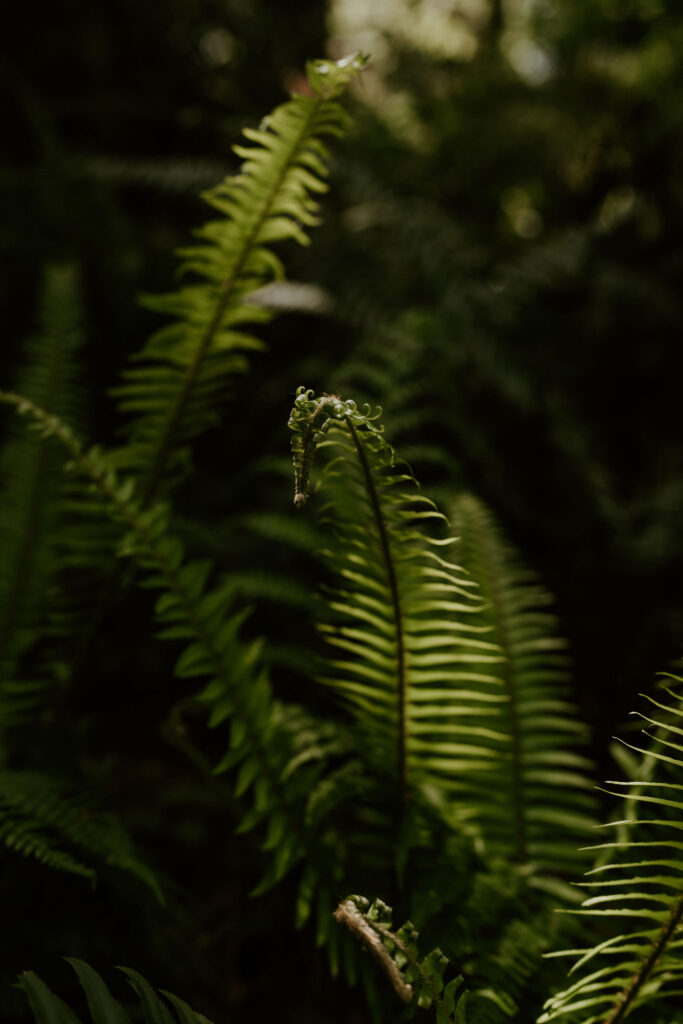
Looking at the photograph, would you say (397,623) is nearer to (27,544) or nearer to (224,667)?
(224,667)

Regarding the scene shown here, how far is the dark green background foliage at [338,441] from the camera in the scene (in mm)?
1143

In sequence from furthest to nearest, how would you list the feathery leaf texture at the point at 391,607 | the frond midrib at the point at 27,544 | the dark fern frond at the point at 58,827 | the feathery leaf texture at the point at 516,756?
the frond midrib at the point at 27,544
the feathery leaf texture at the point at 516,756
the dark fern frond at the point at 58,827
the feathery leaf texture at the point at 391,607

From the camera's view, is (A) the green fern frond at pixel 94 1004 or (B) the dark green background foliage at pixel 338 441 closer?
(A) the green fern frond at pixel 94 1004

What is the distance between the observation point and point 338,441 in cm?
98

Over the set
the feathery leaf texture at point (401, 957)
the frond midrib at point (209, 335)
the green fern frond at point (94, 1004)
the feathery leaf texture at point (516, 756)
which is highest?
the frond midrib at point (209, 335)

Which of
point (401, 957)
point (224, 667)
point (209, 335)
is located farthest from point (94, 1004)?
point (209, 335)

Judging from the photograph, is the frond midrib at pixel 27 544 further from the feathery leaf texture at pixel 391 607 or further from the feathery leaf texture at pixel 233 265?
the feathery leaf texture at pixel 391 607

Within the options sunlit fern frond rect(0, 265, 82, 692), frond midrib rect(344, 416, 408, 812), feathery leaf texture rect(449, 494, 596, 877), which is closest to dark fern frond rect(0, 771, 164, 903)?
sunlit fern frond rect(0, 265, 82, 692)

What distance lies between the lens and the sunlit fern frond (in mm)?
1424

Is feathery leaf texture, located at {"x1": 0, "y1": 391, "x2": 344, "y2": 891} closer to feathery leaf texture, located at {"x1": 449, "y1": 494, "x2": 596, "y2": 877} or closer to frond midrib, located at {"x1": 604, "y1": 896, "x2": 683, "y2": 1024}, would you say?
feathery leaf texture, located at {"x1": 449, "y1": 494, "x2": 596, "y2": 877}

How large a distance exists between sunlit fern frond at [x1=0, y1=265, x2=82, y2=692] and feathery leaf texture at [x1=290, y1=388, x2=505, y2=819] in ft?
2.13

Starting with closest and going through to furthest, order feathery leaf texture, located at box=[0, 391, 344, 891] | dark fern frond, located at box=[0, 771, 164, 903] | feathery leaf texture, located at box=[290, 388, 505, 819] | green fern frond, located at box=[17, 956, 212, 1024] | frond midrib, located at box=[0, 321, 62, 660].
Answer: green fern frond, located at box=[17, 956, 212, 1024] → feathery leaf texture, located at box=[290, 388, 505, 819] → dark fern frond, located at box=[0, 771, 164, 903] → feathery leaf texture, located at box=[0, 391, 344, 891] → frond midrib, located at box=[0, 321, 62, 660]

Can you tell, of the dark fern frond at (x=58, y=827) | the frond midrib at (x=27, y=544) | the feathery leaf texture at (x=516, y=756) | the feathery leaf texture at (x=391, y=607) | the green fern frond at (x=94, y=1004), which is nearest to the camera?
the green fern frond at (x=94, y=1004)

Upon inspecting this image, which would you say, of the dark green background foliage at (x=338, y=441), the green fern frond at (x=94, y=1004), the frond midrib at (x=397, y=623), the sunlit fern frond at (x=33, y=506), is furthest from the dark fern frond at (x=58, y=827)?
the frond midrib at (x=397, y=623)
